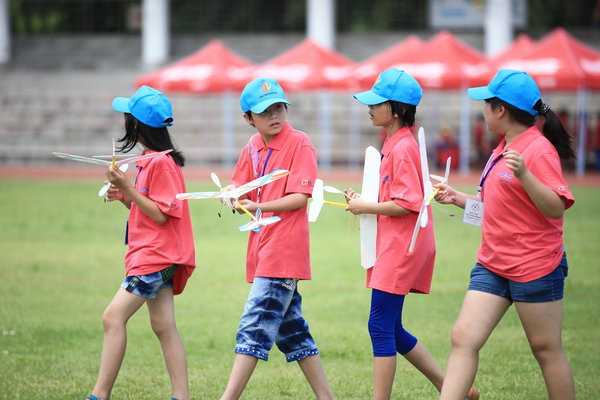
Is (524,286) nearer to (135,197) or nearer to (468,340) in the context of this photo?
(468,340)

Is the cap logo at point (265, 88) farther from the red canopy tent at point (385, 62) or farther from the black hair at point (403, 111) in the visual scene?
the red canopy tent at point (385, 62)

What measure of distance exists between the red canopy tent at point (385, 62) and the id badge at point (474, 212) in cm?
1786

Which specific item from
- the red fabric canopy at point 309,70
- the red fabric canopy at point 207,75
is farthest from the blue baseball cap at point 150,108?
the red fabric canopy at point 207,75

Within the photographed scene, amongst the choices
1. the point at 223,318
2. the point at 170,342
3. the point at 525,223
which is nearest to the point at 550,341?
the point at 525,223

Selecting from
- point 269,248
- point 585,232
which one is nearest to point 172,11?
point 585,232

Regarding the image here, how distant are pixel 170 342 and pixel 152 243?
0.62 m

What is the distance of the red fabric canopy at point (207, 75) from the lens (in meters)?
24.9

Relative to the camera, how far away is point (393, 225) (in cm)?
501

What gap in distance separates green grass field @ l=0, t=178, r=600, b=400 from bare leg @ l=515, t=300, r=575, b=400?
1.23m

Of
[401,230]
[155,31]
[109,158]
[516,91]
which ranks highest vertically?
[516,91]

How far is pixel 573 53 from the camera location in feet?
74.2

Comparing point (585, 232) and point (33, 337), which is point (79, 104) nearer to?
point (585, 232)

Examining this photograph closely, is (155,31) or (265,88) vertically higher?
(265,88)

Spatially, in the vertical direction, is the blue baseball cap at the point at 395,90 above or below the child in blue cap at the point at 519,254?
above
